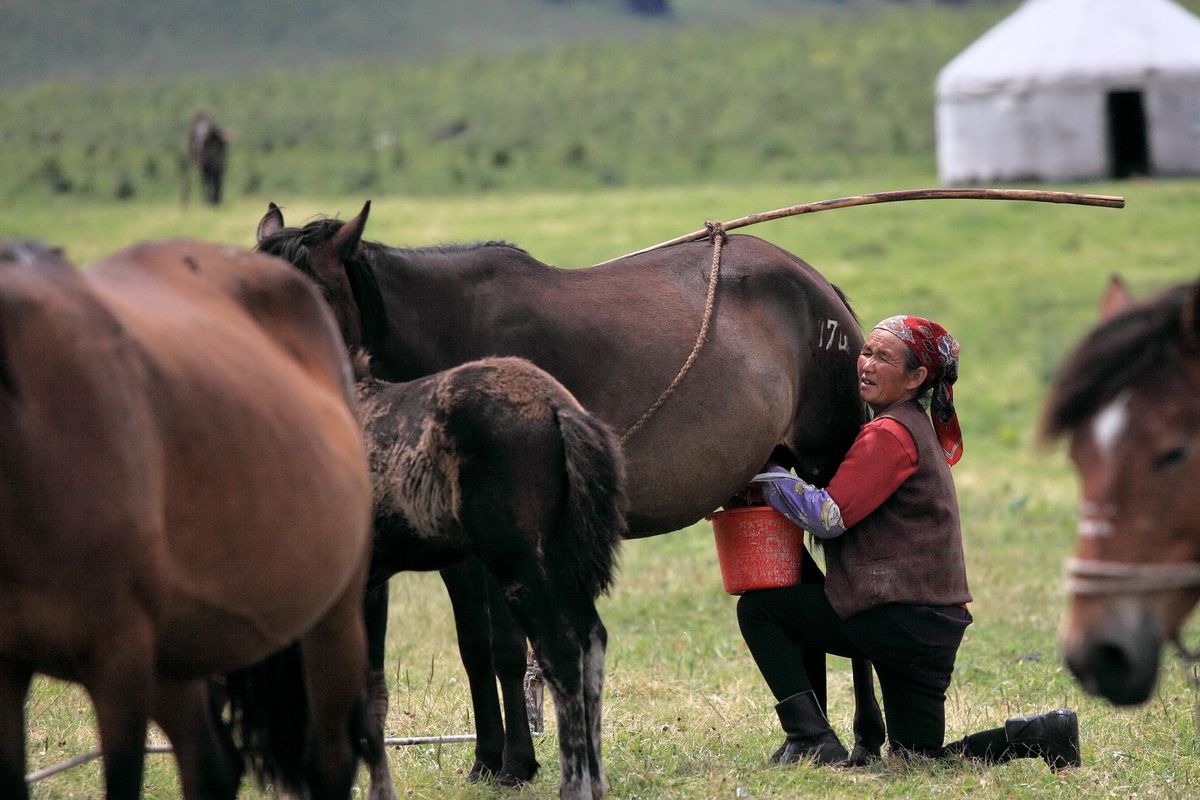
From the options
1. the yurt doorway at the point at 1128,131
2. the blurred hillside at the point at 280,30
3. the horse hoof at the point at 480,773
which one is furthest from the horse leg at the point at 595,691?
the blurred hillside at the point at 280,30

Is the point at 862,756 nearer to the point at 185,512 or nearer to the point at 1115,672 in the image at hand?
the point at 1115,672

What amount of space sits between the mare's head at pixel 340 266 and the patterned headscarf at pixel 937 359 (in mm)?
1686

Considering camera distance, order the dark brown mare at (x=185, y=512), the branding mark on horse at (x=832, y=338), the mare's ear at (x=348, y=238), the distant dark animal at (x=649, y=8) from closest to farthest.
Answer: the dark brown mare at (x=185, y=512), the mare's ear at (x=348, y=238), the branding mark on horse at (x=832, y=338), the distant dark animal at (x=649, y=8)

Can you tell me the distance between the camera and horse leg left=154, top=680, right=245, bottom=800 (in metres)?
2.89

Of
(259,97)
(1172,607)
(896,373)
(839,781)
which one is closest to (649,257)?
(896,373)

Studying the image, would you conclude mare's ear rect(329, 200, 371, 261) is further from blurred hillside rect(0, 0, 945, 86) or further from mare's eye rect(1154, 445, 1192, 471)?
blurred hillside rect(0, 0, 945, 86)

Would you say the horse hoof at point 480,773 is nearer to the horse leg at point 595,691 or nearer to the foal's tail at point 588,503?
the horse leg at point 595,691

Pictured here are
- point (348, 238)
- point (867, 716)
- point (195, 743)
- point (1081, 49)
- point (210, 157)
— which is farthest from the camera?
point (1081, 49)

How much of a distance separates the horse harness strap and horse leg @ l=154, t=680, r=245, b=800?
6.30 ft

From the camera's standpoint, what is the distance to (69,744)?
441 cm

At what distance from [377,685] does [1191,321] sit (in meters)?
2.53

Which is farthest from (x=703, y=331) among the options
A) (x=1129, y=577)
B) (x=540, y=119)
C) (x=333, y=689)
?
(x=540, y=119)

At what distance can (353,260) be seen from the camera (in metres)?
4.05

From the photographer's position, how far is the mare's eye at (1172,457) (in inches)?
90.5
